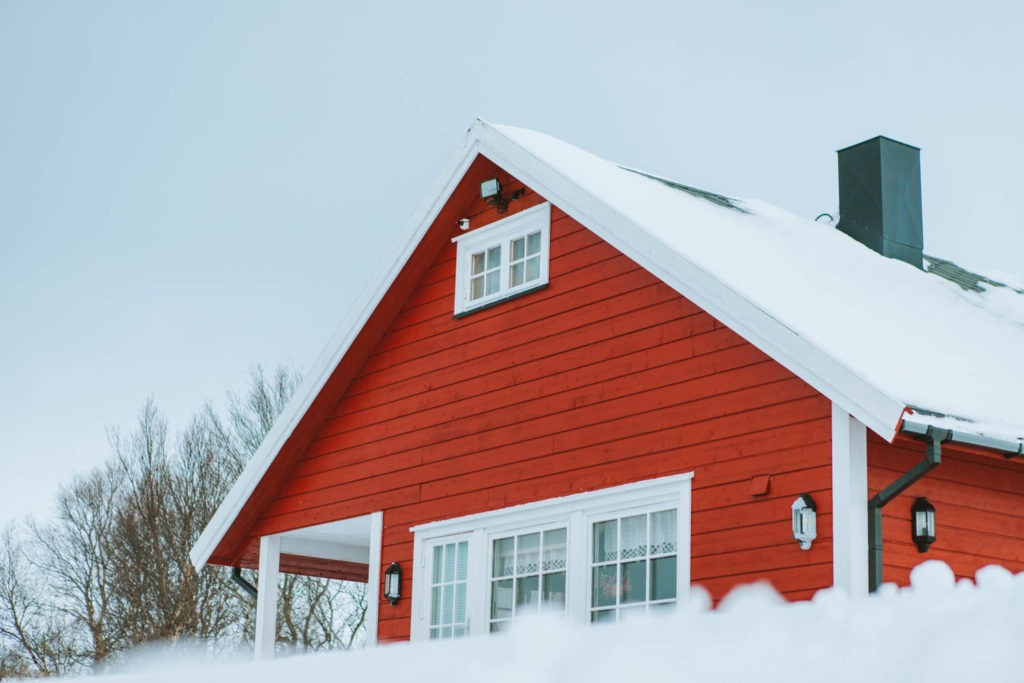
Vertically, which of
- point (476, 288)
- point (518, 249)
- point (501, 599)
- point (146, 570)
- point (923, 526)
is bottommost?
point (501, 599)

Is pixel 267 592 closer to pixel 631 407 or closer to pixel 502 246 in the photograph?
pixel 502 246

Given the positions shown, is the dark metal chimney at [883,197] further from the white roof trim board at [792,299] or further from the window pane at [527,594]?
the window pane at [527,594]

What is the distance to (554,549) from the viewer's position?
10180 mm

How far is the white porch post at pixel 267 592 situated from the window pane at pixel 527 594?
354 centimetres

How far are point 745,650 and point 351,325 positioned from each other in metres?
10.0

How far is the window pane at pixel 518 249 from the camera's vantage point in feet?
37.4

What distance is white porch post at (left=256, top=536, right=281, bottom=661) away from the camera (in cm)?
1321

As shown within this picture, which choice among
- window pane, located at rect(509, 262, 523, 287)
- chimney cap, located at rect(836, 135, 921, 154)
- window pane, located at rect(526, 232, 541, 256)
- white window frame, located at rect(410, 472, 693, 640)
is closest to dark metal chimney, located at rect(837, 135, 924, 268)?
chimney cap, located at rect(836, 135, 921, 154)

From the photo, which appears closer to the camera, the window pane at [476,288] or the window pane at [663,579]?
the window pane at [663,579]

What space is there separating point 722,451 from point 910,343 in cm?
145

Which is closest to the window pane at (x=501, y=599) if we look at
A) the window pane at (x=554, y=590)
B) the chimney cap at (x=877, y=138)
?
the window pane at (x=554, y=590)

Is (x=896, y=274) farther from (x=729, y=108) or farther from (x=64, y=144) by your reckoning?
(x=729, y=108)

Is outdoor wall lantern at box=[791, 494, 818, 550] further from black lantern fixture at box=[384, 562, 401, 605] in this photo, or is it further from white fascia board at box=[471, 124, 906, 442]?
black lantern fixture at box=[384, 562, 401, 605]

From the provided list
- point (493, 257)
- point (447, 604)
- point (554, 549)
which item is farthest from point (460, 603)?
point (493, 257)
